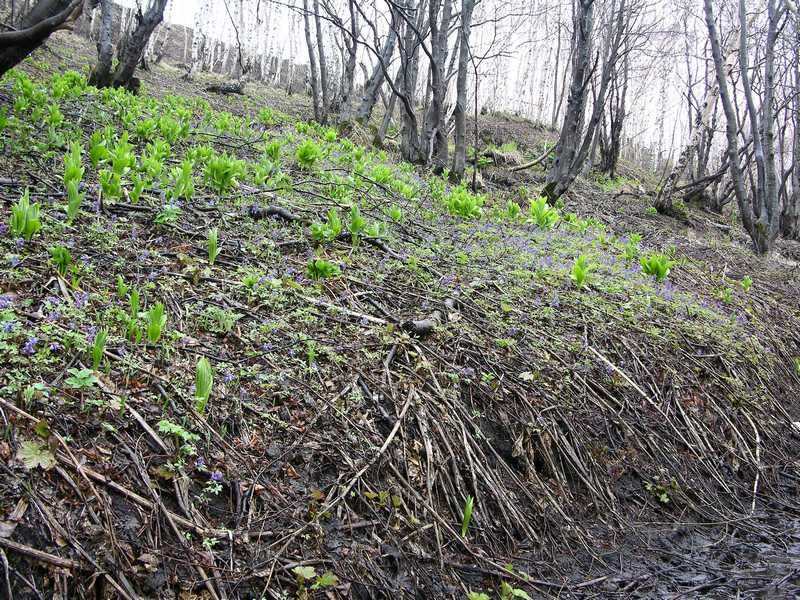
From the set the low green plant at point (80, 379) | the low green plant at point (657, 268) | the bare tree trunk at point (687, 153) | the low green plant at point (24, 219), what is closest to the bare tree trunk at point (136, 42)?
the low green plant at point (24, 219)

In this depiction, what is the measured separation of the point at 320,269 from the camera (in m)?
3.60

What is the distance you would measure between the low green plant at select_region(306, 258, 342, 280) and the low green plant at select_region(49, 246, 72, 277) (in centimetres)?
138

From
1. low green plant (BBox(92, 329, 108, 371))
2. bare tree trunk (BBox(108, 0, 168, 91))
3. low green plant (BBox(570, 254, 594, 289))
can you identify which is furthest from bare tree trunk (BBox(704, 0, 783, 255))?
low green plant (BBox(92, 329, 108, 371))

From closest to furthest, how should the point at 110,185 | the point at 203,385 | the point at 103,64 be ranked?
the point at 203,385 → the point at 110,185 → the point at 103,64

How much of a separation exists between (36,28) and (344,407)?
3189 mm

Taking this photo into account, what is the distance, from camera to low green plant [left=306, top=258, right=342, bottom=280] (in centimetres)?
358

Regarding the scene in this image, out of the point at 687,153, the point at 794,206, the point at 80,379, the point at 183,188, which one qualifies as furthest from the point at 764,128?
the point at 80,379

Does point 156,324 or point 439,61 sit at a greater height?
point 439,61

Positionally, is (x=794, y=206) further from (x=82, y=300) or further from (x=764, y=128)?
(x=82, y=300)

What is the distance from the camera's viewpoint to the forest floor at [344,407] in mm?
1821

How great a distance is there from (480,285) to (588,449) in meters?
1.64

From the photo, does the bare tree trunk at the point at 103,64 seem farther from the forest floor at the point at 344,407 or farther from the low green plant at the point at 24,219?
the low green plant at the point at 24,219

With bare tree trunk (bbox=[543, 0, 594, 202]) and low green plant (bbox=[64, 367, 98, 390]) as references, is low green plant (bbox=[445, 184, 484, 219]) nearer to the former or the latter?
bare tree trunk (bbox=[543, 0, 594, 202])

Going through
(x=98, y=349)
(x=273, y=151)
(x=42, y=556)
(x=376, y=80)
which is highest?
(x=376, y=80)
